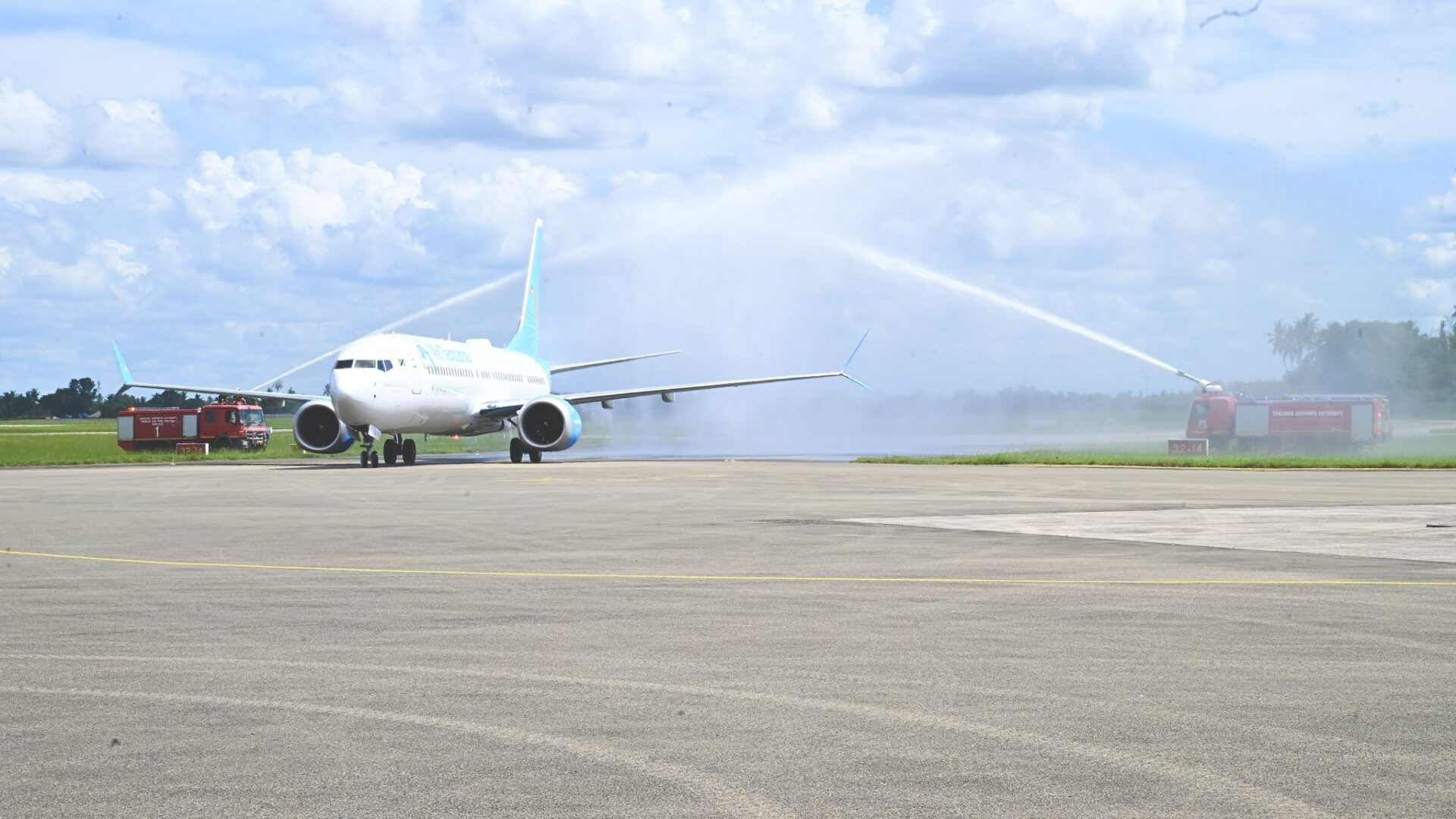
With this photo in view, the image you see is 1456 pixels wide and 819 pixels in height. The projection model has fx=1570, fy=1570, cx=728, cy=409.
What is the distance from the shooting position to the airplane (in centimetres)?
5062

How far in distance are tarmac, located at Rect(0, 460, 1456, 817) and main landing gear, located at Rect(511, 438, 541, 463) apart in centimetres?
3236

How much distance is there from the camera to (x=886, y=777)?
8.04m

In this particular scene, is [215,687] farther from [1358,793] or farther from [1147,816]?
[1358,793]

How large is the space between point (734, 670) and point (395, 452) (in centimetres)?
4606

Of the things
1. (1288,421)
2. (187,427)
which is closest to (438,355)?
(187,427)

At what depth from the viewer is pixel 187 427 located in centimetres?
8531

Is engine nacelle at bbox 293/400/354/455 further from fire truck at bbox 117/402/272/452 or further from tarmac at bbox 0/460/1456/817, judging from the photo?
tarmac at bbox 0/460/1456/817

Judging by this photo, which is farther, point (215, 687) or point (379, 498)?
point (379, 498)

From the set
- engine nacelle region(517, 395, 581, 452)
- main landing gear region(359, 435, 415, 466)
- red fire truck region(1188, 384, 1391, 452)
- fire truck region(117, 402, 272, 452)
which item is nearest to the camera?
main landing gear region(359, 435, 415, 466)

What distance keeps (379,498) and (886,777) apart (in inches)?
1099

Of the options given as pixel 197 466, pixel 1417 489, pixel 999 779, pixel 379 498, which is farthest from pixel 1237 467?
pixel 999 779

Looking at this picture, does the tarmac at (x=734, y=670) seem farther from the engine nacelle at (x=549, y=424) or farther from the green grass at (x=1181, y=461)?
the engine nacelle at (x=549, y=424)

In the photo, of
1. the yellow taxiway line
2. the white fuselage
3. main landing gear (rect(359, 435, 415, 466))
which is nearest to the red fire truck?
the white fuselage

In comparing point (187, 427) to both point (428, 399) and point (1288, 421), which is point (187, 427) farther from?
point (1288, 421)
